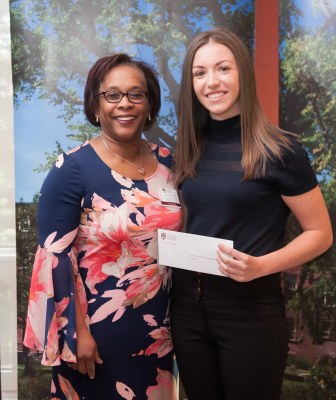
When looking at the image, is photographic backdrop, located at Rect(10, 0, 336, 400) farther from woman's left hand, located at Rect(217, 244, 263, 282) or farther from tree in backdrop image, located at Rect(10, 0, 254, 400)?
woman's left hand, located at Rect(217, 244, 263, 282)

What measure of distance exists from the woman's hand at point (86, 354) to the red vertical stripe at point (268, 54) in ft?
5.06

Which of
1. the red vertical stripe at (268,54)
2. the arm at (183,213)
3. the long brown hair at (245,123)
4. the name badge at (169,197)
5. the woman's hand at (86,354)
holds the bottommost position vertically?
the woman's hand at (86,354)

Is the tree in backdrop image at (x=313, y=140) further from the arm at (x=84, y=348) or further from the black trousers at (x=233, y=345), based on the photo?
the arm at (x=84, y=348)

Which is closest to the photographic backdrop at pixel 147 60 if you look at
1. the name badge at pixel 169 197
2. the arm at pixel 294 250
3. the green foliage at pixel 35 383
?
the green foliage at pixel 35 383

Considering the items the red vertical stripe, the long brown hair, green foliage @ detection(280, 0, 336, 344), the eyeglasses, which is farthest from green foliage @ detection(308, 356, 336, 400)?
the eyeglasses

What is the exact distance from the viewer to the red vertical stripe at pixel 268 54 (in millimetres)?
2760

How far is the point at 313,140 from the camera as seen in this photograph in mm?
2791

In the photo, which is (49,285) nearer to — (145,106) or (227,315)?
(227,315)

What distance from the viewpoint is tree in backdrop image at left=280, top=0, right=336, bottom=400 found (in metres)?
2.73

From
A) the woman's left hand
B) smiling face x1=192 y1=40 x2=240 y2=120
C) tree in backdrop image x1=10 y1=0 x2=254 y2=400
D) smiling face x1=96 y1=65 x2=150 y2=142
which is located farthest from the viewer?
tree in backdrop image x1=10 y1=0 x2=254 y2=400

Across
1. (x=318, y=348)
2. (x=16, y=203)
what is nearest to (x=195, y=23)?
(x=16, y=203)

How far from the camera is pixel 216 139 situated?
6.08 ft

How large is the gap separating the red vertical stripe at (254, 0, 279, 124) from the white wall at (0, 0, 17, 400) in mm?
1276

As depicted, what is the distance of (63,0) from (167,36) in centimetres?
55
